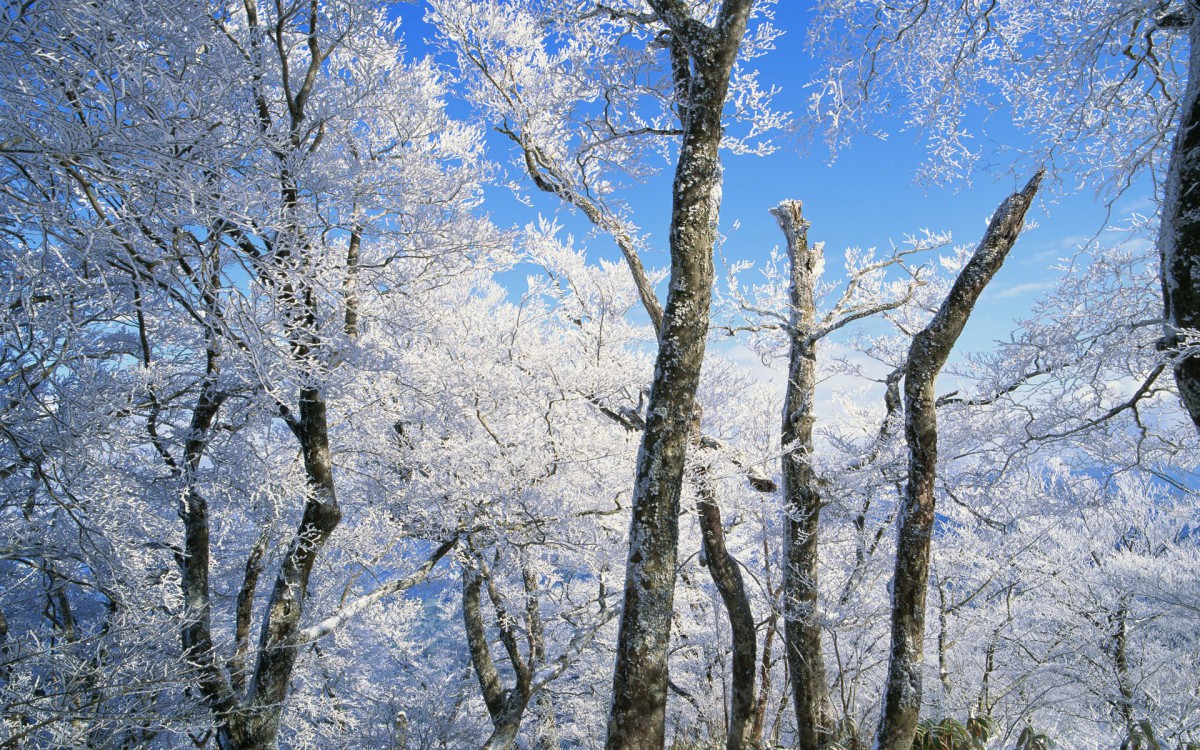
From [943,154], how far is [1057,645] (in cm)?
951

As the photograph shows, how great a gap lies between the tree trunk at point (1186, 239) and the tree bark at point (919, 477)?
41.9 inches

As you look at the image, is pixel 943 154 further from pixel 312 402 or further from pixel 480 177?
pixel 312 402

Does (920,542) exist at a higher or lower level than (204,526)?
higher

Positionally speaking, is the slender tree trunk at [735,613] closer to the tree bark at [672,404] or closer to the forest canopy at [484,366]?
the forest canopy at [484,366]

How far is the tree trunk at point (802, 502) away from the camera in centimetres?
527

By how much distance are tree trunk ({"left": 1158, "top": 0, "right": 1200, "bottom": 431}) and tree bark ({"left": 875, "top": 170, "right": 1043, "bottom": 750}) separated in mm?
1065

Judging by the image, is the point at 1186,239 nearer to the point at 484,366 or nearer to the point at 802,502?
the point at 802,502

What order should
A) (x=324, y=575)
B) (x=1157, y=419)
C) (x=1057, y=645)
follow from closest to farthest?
(x=1157, y=419) < (x=324, y=575) < (x=1057, y=645)

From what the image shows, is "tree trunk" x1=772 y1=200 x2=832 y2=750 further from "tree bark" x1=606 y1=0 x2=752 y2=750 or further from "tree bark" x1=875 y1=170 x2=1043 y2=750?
"tree bark" x1=606 y1=0 x2=752 y2=750

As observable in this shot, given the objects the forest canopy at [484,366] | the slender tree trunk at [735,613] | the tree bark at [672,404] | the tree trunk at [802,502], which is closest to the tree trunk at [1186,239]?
the forest canopy at [484,366]

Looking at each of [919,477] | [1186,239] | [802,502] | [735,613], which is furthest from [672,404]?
[802,502]

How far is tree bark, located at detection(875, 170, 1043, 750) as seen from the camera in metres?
3.62

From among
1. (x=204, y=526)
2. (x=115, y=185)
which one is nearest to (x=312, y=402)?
(x=204, y=526)

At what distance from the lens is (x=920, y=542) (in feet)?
12.2
